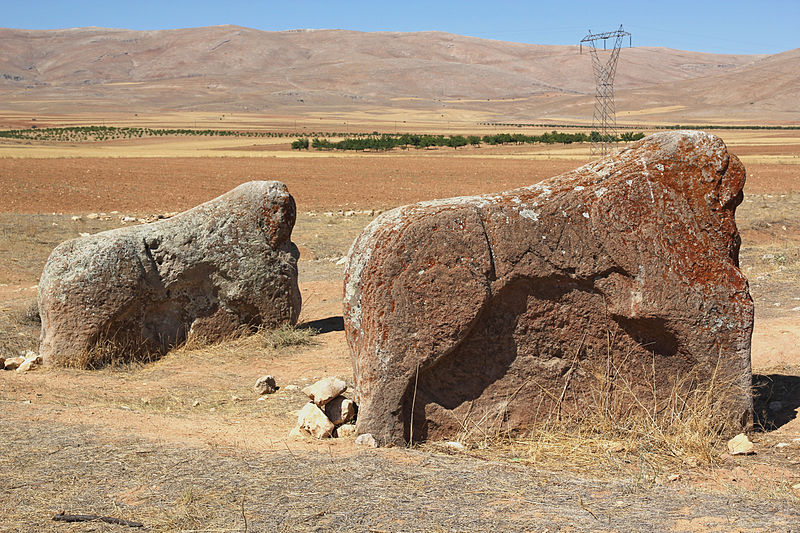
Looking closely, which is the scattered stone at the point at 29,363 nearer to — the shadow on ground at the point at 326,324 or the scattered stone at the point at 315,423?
the shadow on ground at the point at 326,324

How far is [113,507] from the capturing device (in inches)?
177

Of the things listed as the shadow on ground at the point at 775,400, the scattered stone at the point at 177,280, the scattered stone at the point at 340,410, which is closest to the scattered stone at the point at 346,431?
the scattered stone at the point at 340,410

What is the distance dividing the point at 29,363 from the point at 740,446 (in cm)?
736

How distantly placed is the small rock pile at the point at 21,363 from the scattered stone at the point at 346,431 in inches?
177

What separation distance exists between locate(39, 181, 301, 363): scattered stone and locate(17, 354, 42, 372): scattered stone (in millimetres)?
99

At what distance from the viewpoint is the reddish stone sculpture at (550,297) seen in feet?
19.5

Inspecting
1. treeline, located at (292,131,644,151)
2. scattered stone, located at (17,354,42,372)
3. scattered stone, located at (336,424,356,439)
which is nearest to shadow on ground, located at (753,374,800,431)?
scattered stone, located at (336,424,356,439)

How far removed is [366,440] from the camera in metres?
5.93

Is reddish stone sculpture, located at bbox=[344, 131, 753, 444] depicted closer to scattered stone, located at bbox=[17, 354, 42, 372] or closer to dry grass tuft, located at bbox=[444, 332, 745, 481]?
dry grass tuft, located at bbox=[444, 332, 745, 481]

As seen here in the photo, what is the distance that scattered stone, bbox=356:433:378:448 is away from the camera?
589 cm

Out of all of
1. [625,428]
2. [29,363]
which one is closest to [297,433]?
[625,428]

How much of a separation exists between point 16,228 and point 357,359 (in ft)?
48.3

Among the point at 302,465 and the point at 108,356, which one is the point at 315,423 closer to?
the point at 302,465

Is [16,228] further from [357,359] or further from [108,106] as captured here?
[108,106]
